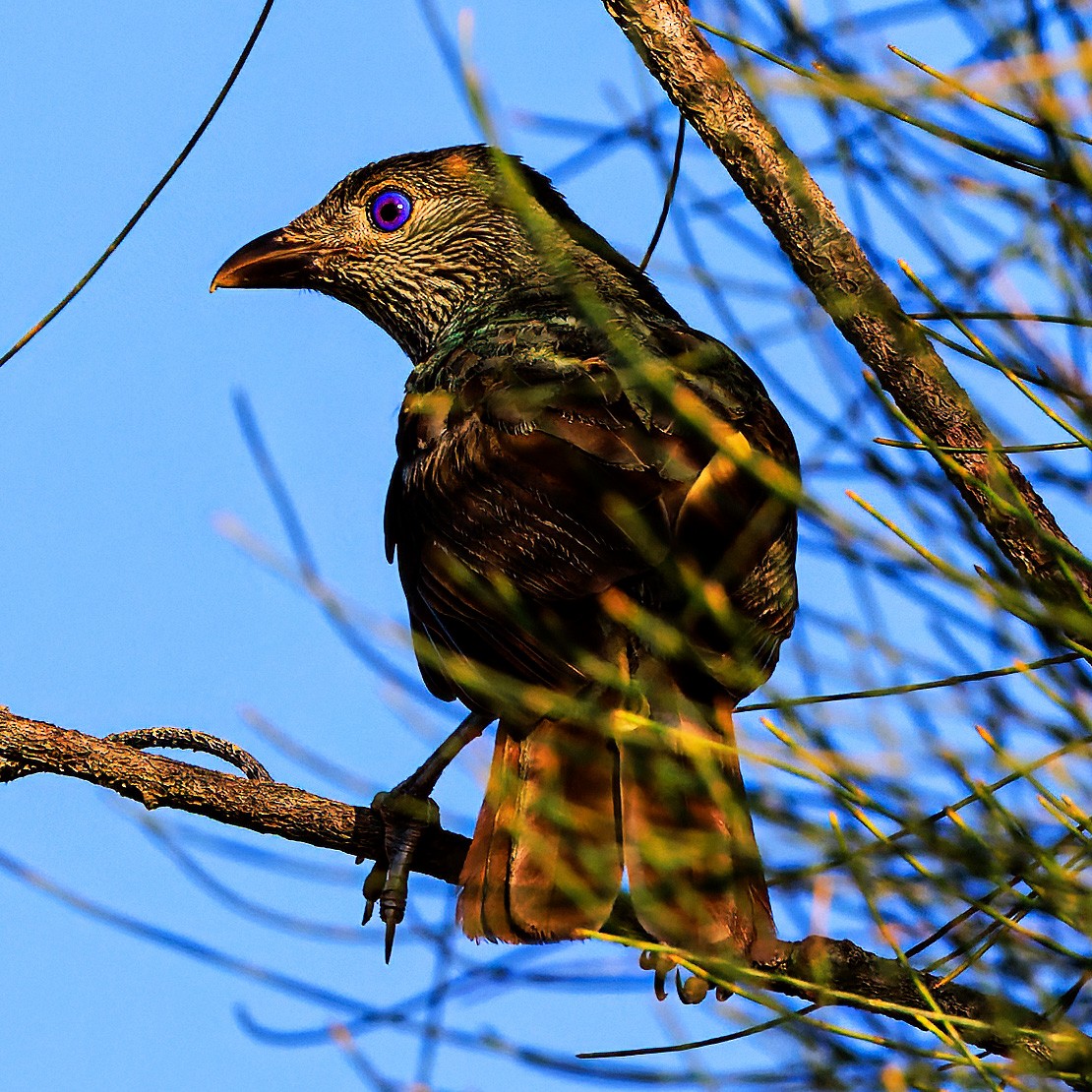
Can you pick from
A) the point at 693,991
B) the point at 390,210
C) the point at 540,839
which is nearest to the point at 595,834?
the point at 540,839

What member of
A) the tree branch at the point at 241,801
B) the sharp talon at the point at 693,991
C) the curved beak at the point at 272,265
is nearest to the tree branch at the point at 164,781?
the tree branch at the point at 241,801

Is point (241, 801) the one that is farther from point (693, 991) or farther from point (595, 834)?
point (693, 991)

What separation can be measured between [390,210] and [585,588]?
3.06 m

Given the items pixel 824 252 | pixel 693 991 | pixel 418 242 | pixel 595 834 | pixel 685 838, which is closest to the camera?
pixel 685 838

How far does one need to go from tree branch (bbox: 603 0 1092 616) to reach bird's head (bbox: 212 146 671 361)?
2.66 meters

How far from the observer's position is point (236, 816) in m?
3.02

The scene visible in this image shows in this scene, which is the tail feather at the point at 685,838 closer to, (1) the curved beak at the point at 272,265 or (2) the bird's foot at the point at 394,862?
(2) the bird's foot at the point at 394,862

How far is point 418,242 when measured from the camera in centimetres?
580

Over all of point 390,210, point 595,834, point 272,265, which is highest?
point 390,210

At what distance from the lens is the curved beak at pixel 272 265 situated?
5355 mm

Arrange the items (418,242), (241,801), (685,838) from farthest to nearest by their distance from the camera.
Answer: (418,242) < (241,801) < (685,838)

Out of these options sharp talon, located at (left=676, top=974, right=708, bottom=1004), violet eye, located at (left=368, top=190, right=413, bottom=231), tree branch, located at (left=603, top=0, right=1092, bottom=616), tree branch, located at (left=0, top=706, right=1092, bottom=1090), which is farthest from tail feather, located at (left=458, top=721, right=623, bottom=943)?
violet eye, located at (left=368, top=190, right=413, bottom=231)

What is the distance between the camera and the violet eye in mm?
5816

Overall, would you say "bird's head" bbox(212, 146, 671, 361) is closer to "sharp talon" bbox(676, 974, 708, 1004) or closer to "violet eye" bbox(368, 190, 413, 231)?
"violet eye" bbox(368, 190, 413, 231)
